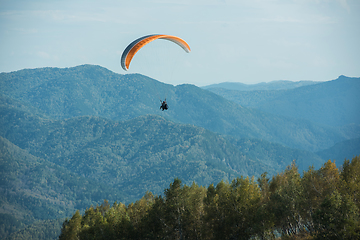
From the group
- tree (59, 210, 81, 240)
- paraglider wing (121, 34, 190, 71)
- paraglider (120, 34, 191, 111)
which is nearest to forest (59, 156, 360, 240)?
tree (59, 210, 81, 240)

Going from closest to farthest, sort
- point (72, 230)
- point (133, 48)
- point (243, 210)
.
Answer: point (243, 210) → point (133, 48) → point (72, 230)

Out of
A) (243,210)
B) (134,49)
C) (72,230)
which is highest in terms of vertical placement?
(134,49)

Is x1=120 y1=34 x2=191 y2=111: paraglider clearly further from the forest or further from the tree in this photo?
the tree

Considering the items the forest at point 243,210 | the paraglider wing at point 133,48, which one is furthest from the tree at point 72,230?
the paraglider wing at point 133,48

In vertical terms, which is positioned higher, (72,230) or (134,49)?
(134,49)

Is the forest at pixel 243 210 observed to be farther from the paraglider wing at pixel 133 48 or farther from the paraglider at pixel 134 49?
the paraglider wing at pixel 133 48

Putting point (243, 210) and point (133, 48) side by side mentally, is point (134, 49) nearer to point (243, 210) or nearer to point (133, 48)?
point (133, 48)

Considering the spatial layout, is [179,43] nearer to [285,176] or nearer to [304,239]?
[285,176]

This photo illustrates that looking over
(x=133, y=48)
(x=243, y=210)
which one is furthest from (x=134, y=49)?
(x=243, y=210)

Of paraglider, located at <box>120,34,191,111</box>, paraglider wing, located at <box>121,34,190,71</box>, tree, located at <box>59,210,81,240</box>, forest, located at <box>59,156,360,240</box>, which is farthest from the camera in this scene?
tree, located at <box>59,210,81,240</box>

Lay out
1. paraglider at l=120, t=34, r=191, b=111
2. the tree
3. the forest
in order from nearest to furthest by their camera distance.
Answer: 1. the forest
2. paraglider at l=120, t=34, r=191, b=111
3. the tree

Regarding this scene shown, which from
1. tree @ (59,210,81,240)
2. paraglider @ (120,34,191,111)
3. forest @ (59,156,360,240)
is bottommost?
tree @ (59,210,81,240)

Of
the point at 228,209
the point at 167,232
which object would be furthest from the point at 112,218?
the point at 228,209

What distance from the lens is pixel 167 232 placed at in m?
43.3
